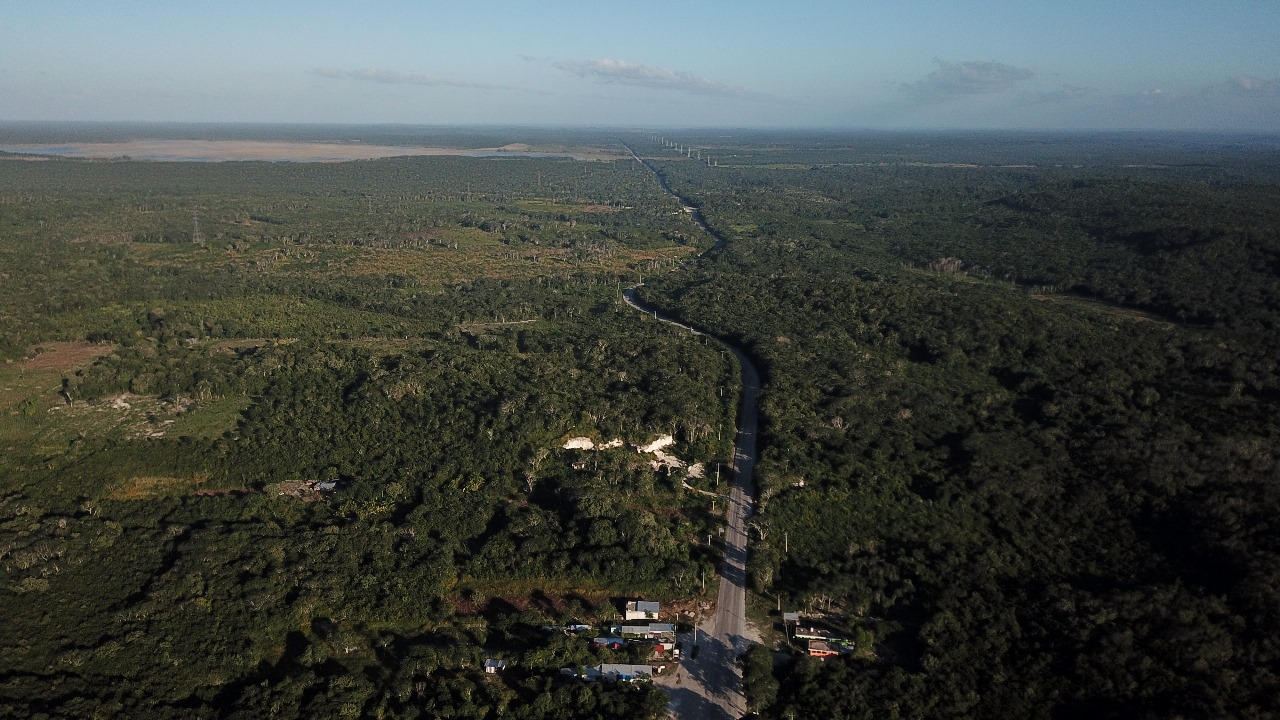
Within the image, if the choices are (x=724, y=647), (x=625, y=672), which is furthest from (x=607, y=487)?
(x=625, y=672)

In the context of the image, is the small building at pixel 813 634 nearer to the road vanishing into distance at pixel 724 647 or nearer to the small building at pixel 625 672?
the road vanishing into distance at pixel 724 647

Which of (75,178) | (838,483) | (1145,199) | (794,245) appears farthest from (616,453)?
(75,178)

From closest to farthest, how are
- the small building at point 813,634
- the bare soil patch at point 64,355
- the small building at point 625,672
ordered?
the small building at point 625,672, the small building at point 813,634, the bare soil patch at point 64,355

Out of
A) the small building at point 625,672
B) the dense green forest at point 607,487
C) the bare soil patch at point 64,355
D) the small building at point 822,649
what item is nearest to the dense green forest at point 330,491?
the dense green forest at point 607,487

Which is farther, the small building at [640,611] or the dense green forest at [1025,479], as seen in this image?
the small building at [640,611]

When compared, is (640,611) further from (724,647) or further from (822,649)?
(822,649)

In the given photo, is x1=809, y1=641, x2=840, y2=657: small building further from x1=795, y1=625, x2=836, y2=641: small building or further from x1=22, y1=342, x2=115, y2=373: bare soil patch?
x1=22, y1=342, x2=115, y2=373: bare soil patch

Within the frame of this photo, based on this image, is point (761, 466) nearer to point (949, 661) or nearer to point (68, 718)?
point (949, 661)
